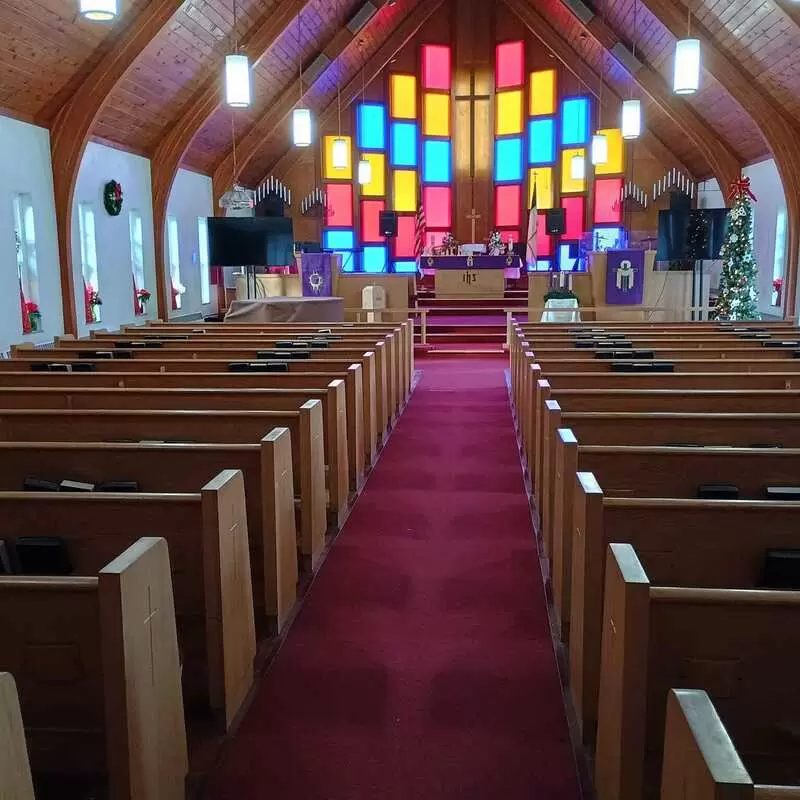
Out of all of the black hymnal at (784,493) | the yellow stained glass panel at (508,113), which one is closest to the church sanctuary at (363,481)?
the black hymnal at (784,493)

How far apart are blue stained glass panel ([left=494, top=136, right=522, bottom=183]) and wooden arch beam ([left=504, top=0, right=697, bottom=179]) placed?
5.34 ft

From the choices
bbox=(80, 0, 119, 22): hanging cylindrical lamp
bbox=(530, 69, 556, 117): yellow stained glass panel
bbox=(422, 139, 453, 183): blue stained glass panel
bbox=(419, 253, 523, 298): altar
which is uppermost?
bbox=(530, 69, 556, 117): yellow stained glass panel

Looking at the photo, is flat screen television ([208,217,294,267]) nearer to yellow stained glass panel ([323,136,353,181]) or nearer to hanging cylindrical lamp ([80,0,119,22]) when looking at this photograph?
hanging cylindrical lamp ([80,0,119,22])

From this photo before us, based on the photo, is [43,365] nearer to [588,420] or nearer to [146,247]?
[588,420]

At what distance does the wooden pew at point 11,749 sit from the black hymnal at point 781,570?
1.59 metres

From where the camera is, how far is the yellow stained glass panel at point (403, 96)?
49.5ft

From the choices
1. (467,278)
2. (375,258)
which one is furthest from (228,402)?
(375,258)

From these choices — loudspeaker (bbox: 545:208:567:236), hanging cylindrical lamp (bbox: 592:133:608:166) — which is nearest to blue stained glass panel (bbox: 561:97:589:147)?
loudspeaker (bbox: 545:208:567:236)

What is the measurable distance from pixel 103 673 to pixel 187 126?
931 centimetres

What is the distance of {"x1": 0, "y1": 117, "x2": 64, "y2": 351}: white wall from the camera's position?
273 inches

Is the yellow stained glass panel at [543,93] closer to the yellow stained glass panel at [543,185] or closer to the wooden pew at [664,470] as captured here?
the yellow stained glass panel at [543,185]

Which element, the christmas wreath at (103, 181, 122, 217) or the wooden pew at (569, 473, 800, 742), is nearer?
the wooden pew at (569, 473, 800, 742)

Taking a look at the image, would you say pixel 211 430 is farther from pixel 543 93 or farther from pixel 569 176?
pixel 543 93

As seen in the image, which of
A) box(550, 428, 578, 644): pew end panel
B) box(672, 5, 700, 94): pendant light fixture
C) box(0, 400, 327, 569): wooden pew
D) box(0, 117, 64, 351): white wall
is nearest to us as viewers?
box(550, 428, 578, 644): pew end panel
